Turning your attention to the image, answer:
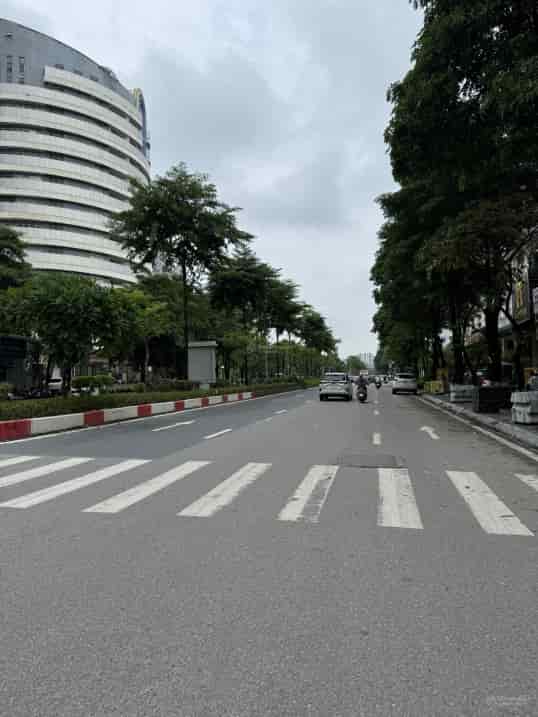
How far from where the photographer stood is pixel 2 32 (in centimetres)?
7181

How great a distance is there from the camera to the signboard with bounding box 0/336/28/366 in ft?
94.2

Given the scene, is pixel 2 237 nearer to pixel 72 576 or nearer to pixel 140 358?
pixel 140 358

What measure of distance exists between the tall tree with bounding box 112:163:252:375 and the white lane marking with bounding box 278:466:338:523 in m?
23.7

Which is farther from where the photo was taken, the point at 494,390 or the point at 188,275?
the point at 188,275

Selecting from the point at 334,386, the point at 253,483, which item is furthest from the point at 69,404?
the point at 334,386

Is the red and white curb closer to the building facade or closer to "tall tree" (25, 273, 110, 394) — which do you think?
"tall tree" (25, 273, 110, 394)

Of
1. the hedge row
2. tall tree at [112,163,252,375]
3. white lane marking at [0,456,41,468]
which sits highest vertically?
tall tree at [112,163,252,375]

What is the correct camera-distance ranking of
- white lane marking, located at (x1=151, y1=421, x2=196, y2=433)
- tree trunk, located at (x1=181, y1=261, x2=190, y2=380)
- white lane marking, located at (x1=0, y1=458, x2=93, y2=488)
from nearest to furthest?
white lane marking, located at (x1=0, y1=458, x2=93, y2=488) < white lane marking, located at (x1=151, y1=421, x2=196, y2=433) < tree trunk, located at (x1=181, y1=261, x2=190, y2=380)

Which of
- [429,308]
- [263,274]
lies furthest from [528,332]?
[263,274]

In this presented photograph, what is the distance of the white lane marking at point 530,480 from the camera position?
7598 millimetres

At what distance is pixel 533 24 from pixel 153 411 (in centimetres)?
1694

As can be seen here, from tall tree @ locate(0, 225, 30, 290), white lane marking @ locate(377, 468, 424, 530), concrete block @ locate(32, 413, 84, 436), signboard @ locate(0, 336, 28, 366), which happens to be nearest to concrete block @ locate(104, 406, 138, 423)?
concrete block @ locate(32, 413, 84, 436)

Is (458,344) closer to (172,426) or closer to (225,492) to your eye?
(172,426)

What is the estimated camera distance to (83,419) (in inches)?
674
